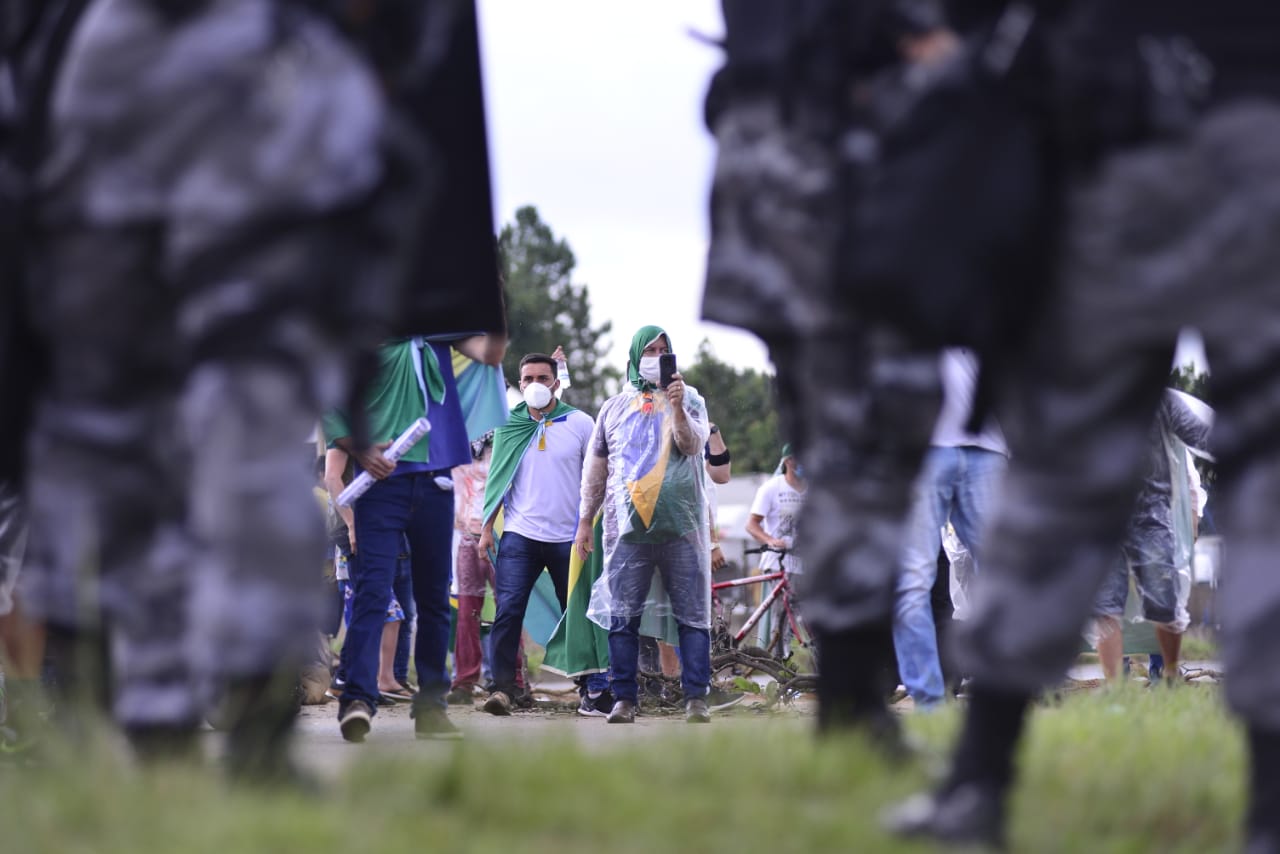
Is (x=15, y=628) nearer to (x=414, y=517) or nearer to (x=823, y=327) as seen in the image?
(x=823, y=327)

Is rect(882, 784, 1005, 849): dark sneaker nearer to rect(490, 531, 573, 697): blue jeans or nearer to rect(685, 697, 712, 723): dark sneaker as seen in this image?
rect(685, 697, 712, 723): dark sneaker

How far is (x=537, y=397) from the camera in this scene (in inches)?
450

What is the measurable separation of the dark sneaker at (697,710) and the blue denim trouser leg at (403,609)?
5.93ft

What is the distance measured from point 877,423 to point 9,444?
183 cm

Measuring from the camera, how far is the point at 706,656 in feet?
32.8

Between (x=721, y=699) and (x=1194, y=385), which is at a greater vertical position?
(x=1194, y=385)

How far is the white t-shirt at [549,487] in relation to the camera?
35.6 ft

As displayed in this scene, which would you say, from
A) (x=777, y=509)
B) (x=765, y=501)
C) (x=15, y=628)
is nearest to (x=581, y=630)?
(x=777, y=509)

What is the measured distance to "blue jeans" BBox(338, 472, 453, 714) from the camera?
7207 millimetres

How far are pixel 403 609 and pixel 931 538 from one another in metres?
4.68

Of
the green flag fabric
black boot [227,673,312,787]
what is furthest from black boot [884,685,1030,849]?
the green flag fabric

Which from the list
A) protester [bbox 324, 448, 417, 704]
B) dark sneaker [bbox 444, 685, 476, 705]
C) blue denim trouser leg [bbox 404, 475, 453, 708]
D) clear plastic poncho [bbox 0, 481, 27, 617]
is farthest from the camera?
protester [bbox 324, 448, 417, 704]

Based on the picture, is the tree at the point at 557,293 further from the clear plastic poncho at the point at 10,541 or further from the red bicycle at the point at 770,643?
the clear plastic poncho at the point at 10,541

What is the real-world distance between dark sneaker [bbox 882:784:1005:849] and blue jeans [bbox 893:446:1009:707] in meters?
2.96
